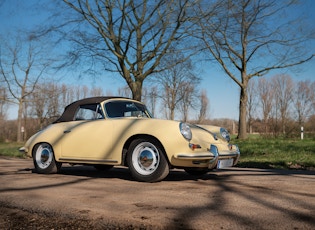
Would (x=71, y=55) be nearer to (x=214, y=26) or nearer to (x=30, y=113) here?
(x=214, y=26)

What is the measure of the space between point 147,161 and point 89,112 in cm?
160

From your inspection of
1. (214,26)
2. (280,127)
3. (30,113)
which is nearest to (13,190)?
(214,26)

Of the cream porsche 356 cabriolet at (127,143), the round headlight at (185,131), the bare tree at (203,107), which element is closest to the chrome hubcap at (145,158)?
the cream porsche 356 cabriolet at (127,143)

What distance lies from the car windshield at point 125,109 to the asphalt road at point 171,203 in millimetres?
1382

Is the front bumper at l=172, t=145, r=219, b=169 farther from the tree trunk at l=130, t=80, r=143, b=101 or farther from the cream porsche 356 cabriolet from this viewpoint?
the tree trunk at l=130, t=80, r=143, b=101

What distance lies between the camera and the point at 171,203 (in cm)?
300

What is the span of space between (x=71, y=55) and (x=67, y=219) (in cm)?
1278

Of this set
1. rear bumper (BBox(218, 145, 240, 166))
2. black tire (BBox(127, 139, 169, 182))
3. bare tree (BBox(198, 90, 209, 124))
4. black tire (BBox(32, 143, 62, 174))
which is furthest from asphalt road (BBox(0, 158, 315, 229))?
bare tree (BBox(198, 90, 209, 124))

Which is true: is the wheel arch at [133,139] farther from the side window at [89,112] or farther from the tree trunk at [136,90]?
the tree trunk at [136,90]

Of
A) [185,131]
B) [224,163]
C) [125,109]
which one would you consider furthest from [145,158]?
[125,109]

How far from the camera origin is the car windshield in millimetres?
5355

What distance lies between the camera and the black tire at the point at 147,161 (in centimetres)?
432

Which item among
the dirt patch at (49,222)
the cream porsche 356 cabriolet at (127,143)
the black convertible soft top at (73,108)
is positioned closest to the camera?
the dirt patch at (49,222)

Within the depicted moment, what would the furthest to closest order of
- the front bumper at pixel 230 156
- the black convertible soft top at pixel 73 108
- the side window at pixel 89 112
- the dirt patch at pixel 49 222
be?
the black convertible soft top at pixel 73 108, the side window at pixel 89 112, the front bumper at pixel 230 156, the dirt patch at pixel 49 222
